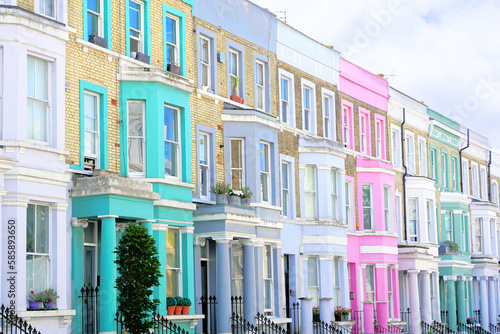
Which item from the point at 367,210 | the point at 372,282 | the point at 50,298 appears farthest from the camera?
the point at 367,210

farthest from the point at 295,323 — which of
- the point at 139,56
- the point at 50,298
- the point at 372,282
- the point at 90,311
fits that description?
the point at 50,298

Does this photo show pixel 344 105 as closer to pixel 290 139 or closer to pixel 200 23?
pixel 290 139

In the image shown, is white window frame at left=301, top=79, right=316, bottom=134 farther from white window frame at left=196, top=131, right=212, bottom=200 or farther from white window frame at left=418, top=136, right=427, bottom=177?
white window frame at left=418, top=136, right=427, bottom=177

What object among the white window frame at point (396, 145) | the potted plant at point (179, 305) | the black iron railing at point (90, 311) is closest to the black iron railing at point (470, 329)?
the white window frame at point (396, 145)

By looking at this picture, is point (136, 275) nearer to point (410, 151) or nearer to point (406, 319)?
point (406, 319)

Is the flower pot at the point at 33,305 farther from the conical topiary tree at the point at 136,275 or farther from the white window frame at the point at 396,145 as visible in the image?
the white window frame at the point at 396,145

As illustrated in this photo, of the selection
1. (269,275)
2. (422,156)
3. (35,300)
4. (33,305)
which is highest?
(422,156)

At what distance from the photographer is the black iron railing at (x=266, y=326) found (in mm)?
28337

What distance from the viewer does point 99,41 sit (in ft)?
80.7

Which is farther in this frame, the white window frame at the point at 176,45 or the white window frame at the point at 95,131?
the white window frame at the point at 176,45

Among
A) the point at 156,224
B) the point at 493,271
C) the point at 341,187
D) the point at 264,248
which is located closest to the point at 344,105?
the point at 341,187

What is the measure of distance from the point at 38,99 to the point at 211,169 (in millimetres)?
8028

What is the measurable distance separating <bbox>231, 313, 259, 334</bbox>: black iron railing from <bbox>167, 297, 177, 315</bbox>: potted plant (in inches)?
99.2

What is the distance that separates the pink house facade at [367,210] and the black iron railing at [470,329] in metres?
7.60
